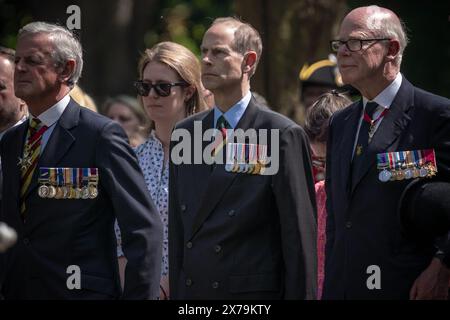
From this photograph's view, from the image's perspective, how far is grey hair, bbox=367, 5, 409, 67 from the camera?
22.6ft

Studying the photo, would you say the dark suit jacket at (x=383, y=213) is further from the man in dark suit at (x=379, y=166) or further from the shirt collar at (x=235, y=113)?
the shirt collar at (x=235, y=113)

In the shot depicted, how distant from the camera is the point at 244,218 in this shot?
656 centimetres

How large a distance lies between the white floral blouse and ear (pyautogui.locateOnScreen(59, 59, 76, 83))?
3.86 feet

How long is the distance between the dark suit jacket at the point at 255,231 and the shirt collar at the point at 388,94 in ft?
1.64

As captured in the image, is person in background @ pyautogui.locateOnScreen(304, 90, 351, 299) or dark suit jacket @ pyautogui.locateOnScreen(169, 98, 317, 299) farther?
person in background @ pyautogui.locateOnScreen(304, 90, 351, 299)

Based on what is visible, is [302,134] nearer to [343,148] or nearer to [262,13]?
[343,148]

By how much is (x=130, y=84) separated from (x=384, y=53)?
12.8 meters

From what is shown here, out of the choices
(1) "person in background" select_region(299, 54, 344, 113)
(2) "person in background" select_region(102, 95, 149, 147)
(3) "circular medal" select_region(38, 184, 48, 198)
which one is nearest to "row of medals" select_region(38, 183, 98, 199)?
(3) "circular medal" select_region(38, 184, 48, 198)

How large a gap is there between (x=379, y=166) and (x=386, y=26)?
85cm

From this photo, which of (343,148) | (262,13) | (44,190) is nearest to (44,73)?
(44,190)

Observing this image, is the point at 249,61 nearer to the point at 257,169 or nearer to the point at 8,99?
the point at 257,169

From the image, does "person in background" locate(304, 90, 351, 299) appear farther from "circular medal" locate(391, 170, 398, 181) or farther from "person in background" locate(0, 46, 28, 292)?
"person in background" locate(0, 46, 28, 292)

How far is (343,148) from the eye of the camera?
6.87 meters
